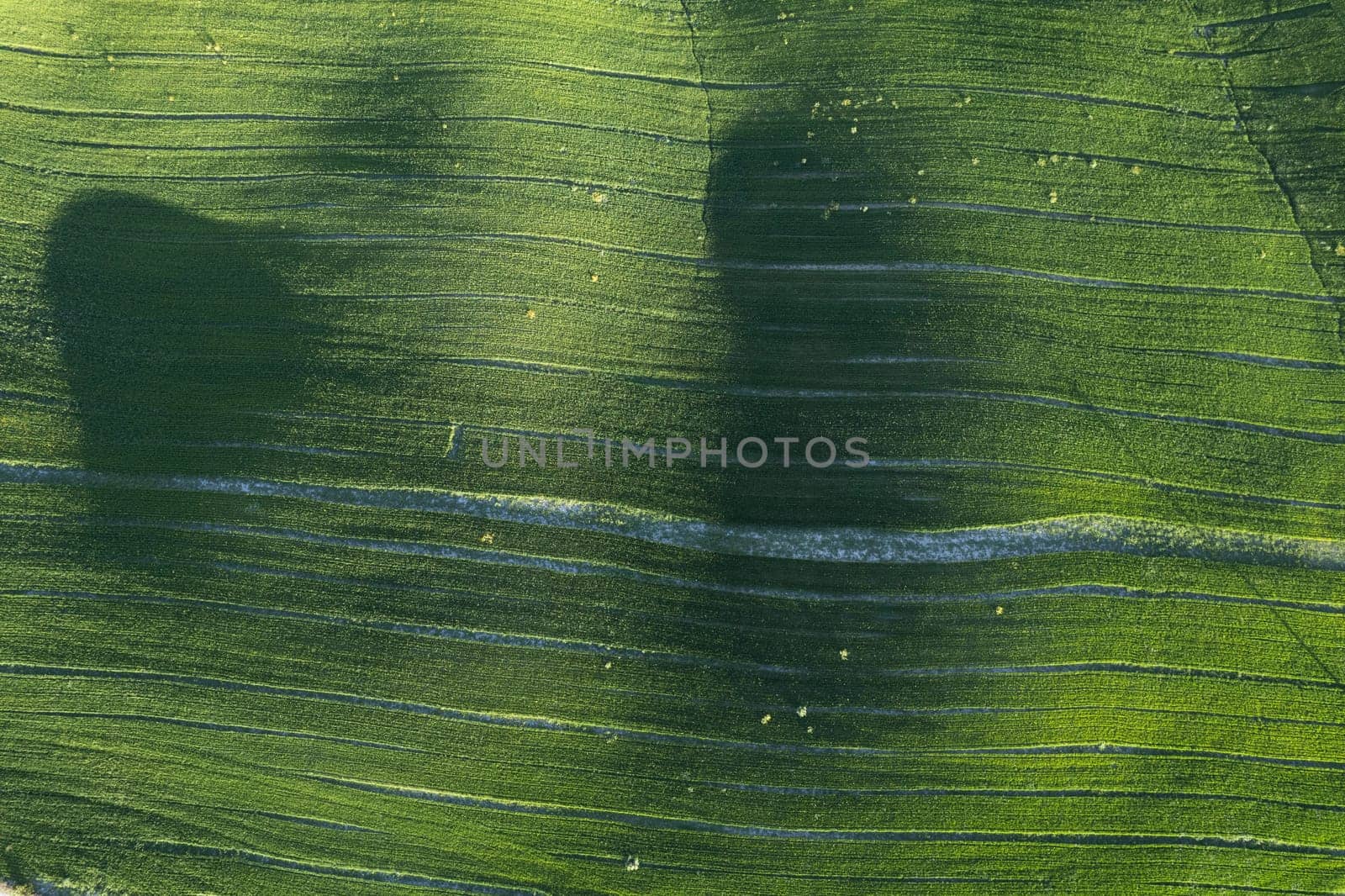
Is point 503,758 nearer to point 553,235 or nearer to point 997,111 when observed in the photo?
point 553,235

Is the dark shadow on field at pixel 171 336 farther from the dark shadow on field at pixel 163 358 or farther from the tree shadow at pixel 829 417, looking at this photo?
the tree shadow at pixel 829 417

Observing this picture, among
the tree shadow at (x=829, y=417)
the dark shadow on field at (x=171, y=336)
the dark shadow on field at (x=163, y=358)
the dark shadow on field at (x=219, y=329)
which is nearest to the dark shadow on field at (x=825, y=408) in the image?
the tree shadow at (x=829, y=417)

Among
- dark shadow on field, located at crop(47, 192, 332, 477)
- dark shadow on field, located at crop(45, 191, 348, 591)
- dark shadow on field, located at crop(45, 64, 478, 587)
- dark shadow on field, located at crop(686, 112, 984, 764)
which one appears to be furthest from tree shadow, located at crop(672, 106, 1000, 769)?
dark shadow on field, located at crop(47, 192, 332, 477)

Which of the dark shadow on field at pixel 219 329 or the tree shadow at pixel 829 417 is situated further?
the dark shadow on field at pixel 219 329

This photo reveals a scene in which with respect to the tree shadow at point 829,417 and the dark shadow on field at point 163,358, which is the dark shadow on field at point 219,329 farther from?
the tree shadow at point 829,417

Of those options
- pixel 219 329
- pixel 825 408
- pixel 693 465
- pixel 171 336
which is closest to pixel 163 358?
pixel 171 336

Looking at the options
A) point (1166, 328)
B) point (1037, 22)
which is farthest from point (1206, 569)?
point (1037, 22)

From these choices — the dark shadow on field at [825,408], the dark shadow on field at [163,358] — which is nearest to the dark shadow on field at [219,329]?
the dark shadow on field at [163,358]

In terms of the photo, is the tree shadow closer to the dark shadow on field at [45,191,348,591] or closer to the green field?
the green field
